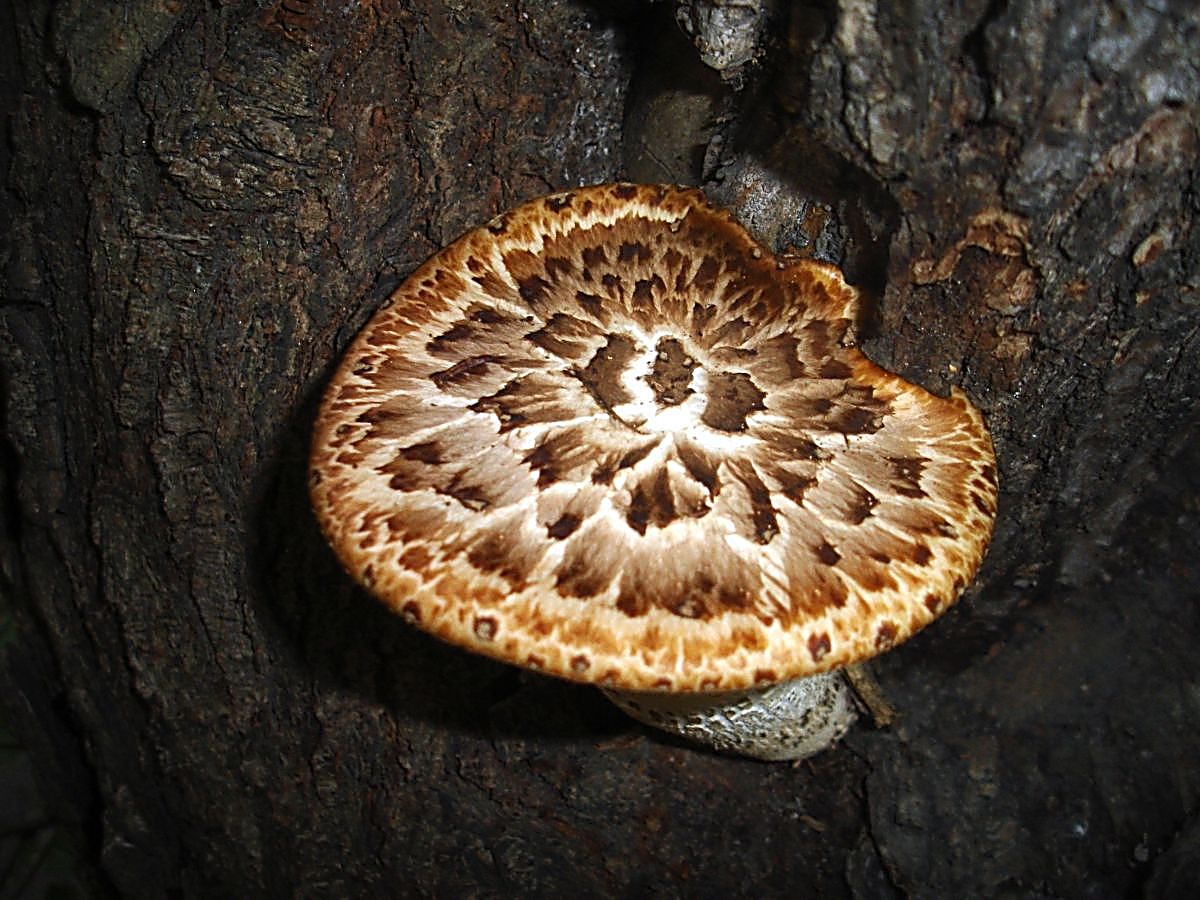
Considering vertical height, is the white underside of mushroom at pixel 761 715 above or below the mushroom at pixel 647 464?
below

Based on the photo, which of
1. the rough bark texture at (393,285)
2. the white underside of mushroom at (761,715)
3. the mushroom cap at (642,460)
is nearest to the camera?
the mushroom cap at (642,460)

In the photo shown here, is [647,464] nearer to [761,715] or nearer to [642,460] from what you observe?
[642,460]

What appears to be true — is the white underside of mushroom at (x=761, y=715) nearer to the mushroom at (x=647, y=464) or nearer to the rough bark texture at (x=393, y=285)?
the mushroom at (x=647, y=464)

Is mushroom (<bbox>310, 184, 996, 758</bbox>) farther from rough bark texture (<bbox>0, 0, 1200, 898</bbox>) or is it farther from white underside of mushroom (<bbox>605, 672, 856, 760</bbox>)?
rough bark texture (<bbox>0, 0, 1200, 898</bbox>)

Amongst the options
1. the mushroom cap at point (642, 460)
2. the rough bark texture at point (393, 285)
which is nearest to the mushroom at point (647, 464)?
the mushroom cap at point (642, 460)

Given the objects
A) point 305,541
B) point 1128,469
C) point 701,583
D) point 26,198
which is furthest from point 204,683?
point 1128,469

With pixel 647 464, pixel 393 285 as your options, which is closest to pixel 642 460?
pixel 647 464

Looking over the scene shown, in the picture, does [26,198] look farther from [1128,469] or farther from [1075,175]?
[1128,469]
